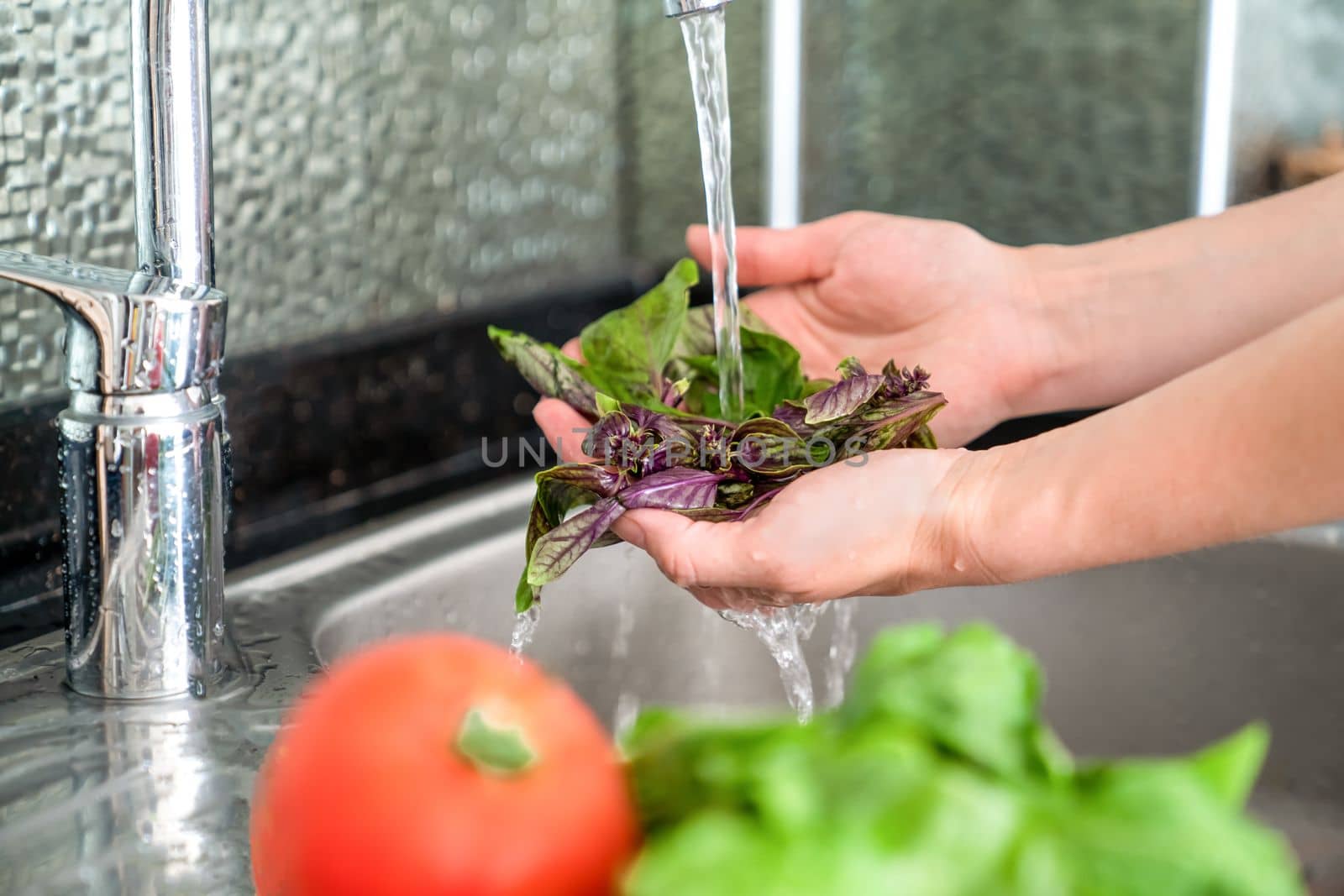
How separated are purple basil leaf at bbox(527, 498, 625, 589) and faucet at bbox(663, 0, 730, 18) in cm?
23

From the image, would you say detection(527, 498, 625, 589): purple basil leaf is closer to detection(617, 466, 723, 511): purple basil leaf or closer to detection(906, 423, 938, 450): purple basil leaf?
detection(617, 466, 723, 511): purple basil leaf

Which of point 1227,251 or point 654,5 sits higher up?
point 654,5

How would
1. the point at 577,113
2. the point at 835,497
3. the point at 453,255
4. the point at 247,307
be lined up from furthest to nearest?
1. the point at 577,113
2. the point at 453,255
3. the point at 247,307
4. the point at 835,497

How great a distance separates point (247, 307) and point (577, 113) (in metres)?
0.42

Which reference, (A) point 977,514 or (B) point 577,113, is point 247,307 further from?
(A) point 977,514

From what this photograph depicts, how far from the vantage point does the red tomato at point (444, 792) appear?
0.75ft

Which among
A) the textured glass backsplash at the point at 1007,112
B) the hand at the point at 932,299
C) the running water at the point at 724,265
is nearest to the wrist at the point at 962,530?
the running water at the point at 724,265

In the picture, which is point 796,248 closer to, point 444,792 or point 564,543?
point 564,543

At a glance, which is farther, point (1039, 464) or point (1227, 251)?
point (1227, 251)

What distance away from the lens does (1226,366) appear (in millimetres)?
Answer: 534

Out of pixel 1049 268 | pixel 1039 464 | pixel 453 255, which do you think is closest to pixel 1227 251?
pixel 1049 268

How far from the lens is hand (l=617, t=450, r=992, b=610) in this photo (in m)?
0.63

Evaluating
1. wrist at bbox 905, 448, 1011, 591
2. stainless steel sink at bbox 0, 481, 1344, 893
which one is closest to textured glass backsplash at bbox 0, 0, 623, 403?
stainless steel sink at bbox 0, 481, 1344, 893

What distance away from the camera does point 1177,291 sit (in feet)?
2.81
